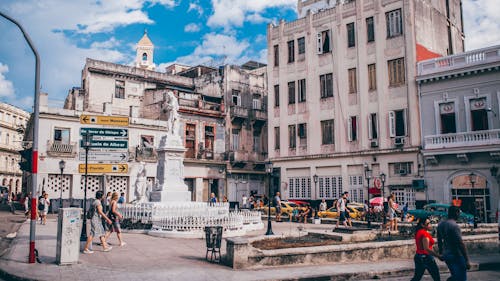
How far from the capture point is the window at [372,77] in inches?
1239

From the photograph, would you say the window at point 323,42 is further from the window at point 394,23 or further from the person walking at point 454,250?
the person walking at point 454,250

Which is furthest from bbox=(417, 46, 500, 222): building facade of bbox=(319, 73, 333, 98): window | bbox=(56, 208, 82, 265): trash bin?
bbox=(56, 208, 82, 265): trash bin

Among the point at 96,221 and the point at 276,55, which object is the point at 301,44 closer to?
the point at 276,55

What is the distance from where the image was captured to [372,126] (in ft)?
103

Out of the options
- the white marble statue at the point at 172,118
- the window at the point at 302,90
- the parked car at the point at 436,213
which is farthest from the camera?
the window at the point at 302,90

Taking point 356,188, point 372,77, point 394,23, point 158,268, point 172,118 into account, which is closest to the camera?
point 158,268

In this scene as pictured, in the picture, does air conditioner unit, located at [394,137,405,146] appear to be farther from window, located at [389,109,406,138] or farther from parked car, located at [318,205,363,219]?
parked car, located at [318,205,363,219]

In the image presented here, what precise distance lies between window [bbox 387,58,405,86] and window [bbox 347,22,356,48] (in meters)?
3.63

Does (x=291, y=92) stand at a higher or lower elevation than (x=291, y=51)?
lower

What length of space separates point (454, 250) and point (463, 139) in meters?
21.1

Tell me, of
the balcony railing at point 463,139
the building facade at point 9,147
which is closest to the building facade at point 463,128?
the balcony railing at point 463,139

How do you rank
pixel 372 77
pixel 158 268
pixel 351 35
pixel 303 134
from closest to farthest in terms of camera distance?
pixel 158 268 < pixel 372 77 < pixel 351 35 < pixel 303 134

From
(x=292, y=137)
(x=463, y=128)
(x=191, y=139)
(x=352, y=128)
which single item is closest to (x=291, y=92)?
(x=292, y=137)

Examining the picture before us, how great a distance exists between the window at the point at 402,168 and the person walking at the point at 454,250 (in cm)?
2229
